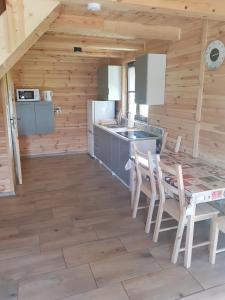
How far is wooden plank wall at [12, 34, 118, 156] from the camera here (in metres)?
5.33

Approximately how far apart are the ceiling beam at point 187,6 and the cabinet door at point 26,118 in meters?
3.74

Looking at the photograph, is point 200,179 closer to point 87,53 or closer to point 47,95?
point 87,53

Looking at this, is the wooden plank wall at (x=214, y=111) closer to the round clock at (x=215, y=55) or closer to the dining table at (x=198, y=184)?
the round clock at (x=215, y=55)

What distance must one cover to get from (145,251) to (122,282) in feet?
1.48

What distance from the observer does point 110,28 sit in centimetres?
300

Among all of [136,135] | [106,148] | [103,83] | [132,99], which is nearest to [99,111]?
[103,83]

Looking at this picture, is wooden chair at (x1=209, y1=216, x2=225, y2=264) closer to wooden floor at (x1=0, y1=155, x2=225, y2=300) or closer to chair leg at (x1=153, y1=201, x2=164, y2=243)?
wooden floor at (x1=0, y1=155, x2=225, y2=300)

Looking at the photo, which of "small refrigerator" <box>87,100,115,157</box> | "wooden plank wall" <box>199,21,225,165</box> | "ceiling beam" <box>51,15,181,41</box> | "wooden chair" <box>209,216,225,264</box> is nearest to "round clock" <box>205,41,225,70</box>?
"wooden plank wall" <box>199,21,225,165</box>

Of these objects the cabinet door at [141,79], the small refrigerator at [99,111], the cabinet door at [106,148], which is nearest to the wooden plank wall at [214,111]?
the cabinet door at [141,79]

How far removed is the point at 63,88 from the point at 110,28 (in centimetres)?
289

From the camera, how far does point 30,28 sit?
1919mm

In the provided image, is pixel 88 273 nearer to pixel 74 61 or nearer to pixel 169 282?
pixel 169 282

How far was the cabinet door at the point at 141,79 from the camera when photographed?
351 cm

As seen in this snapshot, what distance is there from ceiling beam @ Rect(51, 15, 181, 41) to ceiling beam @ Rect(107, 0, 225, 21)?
101 cm
